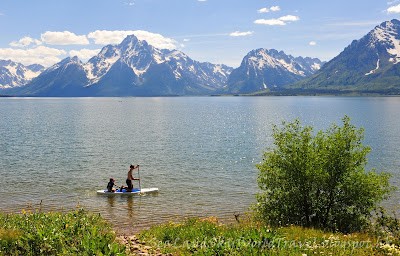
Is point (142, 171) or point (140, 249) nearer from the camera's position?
point (140, 249)

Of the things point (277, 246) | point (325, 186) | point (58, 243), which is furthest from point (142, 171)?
point (277, 246)

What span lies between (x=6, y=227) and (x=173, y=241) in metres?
9.79

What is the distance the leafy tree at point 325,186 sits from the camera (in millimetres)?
22703

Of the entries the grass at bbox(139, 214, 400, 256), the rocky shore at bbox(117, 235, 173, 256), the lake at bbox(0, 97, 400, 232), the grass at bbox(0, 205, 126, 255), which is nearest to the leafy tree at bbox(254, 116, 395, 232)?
the grass at bbox(139, 214, 400, 256)

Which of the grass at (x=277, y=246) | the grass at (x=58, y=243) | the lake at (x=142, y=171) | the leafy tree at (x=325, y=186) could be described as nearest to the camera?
the grass at (x=58, y=243)

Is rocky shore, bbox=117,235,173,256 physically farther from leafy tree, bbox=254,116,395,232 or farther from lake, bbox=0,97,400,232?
leafy tree, bbox=254,116,395,232

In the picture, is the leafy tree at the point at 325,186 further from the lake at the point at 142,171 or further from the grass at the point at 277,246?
the lake at the point at 142,171

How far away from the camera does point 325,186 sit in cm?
2356

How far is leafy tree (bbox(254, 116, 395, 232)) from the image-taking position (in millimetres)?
22703

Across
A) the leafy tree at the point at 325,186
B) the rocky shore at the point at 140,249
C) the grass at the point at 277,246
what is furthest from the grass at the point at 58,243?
the leafy tree at the point at 325,186

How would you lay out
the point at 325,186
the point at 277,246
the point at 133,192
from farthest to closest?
the point at 133,192
the point at 325,186
the point at 277,246

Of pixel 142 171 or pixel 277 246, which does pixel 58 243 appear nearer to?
pixel 277 246

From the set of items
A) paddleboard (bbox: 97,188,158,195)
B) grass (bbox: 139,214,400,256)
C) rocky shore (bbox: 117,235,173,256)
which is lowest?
paddleboard (bbox: 97,188,158,195)

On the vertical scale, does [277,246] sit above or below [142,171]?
above
